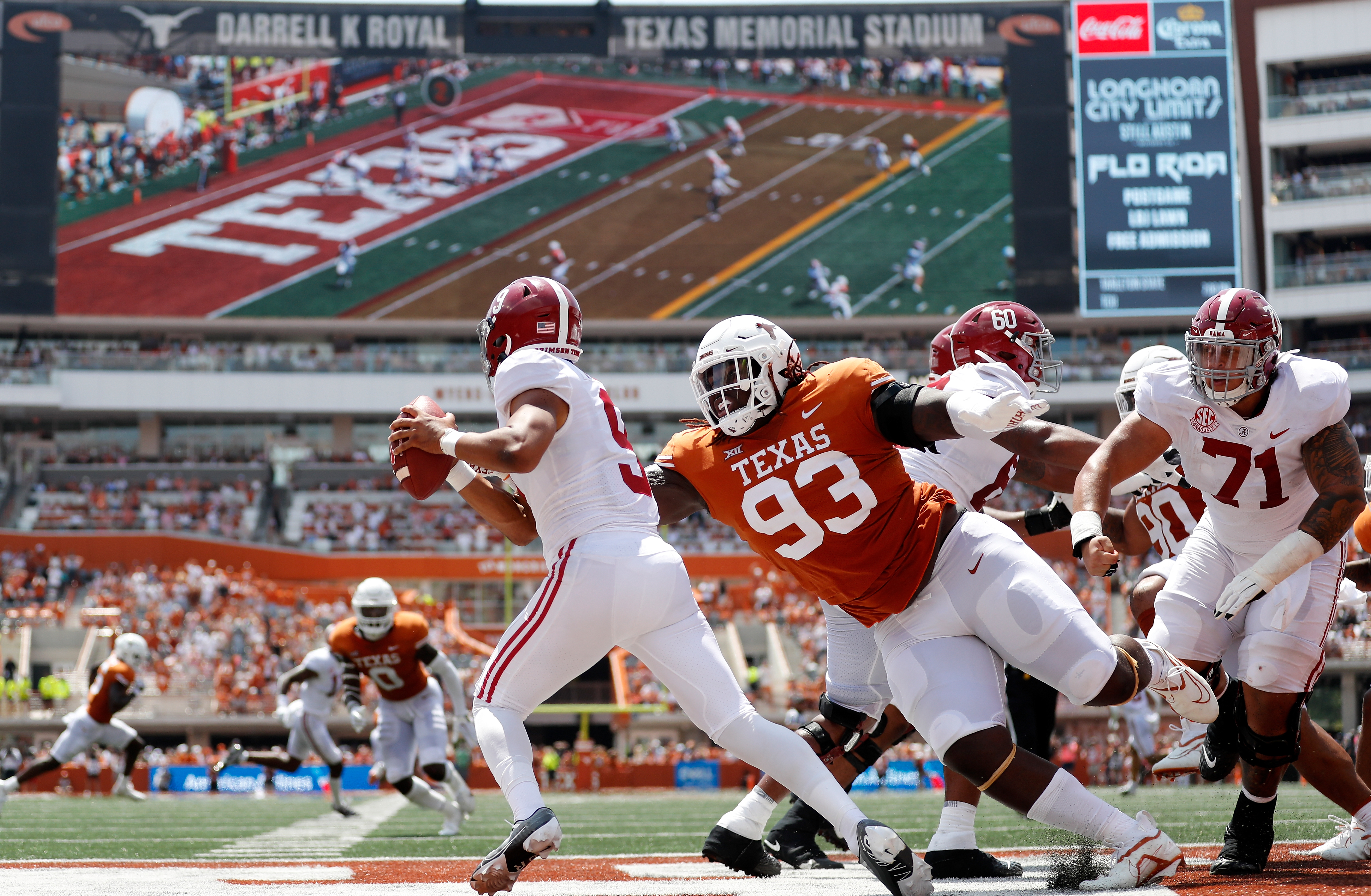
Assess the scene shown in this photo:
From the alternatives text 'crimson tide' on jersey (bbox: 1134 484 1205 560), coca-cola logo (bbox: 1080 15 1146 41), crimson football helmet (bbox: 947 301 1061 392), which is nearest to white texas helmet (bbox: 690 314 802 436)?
crimson football helmet (bbox: 947 301 1061 392)

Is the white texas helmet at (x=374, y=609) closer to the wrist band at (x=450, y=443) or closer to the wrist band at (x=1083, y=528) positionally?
the wrist band at (x=450, y=443)

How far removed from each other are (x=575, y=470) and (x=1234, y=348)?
2364mm

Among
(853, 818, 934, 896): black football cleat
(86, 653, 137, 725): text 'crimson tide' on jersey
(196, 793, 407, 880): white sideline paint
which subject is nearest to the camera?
(853, 818, 934, 896): black football cleat

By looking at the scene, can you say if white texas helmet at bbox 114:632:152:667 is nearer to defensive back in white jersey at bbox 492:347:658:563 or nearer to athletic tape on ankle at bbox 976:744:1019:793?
defensive back in white jersey at bbox 492:347:658:563

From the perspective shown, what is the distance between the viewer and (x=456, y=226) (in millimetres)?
42594

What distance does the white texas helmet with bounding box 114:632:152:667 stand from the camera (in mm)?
13977

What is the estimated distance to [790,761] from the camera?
169 inches

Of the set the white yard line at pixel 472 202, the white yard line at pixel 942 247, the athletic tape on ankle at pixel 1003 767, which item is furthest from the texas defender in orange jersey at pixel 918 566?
the white yard line at pixel 472 202

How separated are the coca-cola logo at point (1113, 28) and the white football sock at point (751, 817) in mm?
40287

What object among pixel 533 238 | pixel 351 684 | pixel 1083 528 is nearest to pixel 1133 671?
pixel 1083 528

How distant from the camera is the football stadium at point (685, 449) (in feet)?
14.5

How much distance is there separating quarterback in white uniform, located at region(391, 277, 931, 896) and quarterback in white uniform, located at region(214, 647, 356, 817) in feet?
28.7

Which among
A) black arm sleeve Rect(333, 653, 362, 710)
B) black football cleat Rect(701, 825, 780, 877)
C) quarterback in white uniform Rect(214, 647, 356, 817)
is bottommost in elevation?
quarterback in white uniform Rect(214, 647, 356, 817)

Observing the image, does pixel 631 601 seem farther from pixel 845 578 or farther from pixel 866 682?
pixel 866 682
